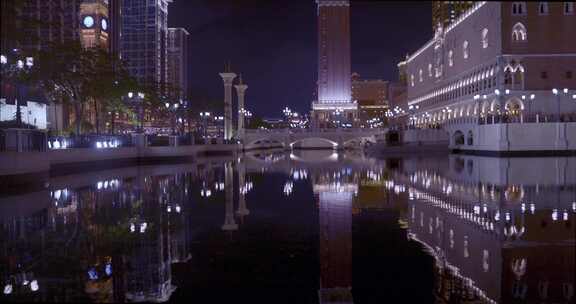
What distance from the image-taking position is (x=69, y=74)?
48.8 meters

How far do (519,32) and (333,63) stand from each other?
313 feet

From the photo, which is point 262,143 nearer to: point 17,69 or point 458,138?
point 458,138

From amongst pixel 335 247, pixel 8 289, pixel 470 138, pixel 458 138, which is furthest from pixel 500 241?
pixel 458 138

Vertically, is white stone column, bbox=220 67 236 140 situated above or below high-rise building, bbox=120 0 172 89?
below

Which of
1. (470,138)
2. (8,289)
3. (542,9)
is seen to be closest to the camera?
(8,289)

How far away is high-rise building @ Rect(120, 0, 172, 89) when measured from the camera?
16309 cm

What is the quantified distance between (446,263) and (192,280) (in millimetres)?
4339

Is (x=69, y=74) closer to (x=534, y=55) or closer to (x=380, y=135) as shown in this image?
(x=534, y=55)

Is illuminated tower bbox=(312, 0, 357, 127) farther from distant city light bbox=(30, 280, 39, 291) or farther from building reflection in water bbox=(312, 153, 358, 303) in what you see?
distant city light bbox=(30, 280, 39, 291)

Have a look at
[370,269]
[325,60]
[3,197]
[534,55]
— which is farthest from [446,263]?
[325,60]

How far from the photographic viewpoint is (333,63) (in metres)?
168

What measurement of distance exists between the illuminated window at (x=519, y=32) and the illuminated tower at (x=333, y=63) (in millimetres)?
84843

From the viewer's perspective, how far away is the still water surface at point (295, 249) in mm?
8477

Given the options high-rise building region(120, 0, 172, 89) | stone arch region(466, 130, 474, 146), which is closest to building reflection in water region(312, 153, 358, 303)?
stone arch region(466, 130, 474, 146)
